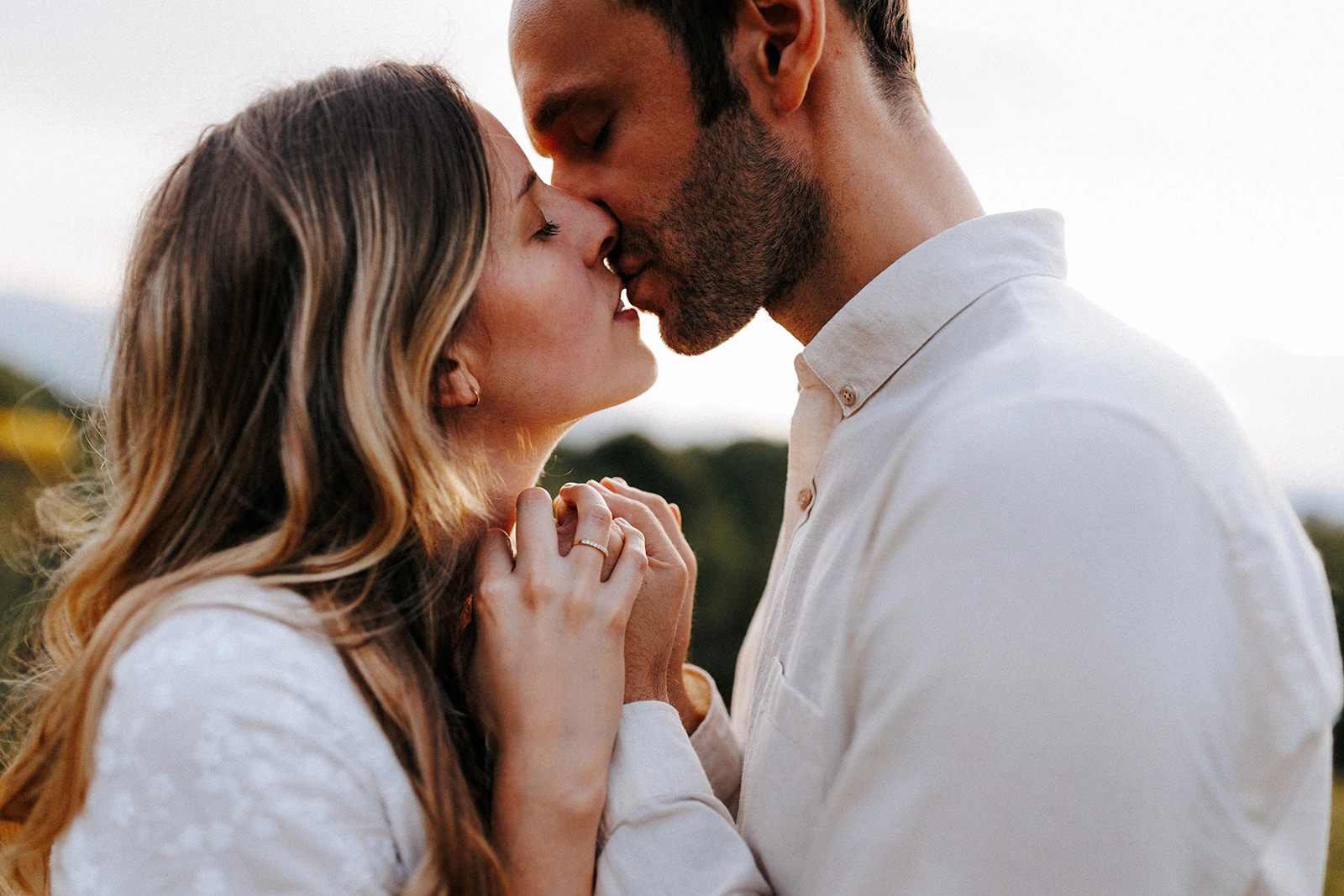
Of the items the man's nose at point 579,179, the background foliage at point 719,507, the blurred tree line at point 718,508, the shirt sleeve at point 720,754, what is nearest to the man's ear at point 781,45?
the man's nose at point 579,179

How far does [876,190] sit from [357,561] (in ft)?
4.20

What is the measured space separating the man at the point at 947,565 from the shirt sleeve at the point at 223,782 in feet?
1.46

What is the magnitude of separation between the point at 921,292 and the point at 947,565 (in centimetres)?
67

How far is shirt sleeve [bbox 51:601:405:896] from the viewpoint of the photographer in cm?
128

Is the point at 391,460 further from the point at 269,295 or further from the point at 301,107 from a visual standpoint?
the point at 301,107

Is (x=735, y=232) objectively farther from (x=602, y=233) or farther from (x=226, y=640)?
(x=226, y=640)

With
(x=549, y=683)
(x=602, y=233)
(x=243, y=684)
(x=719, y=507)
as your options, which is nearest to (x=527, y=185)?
(x=602, y=233)

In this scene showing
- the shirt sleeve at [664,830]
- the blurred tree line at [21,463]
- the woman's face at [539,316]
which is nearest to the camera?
the shirt sleeve at [664,830]

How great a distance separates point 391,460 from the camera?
1599mm

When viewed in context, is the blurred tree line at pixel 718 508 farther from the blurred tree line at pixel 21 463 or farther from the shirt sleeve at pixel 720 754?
the shirt sleeve at pixel 720 754

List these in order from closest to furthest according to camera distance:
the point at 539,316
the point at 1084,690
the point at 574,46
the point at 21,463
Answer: the point at 1084,690, the point at 539,316, the point at 574,46, the point at 21,463

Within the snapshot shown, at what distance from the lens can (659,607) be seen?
1922mm

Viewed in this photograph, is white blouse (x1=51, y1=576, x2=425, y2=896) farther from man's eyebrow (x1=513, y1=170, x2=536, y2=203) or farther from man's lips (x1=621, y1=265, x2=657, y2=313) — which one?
man's lips (x1=621, y1=265, x2=657, y2=313)

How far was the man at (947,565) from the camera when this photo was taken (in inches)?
46.0
